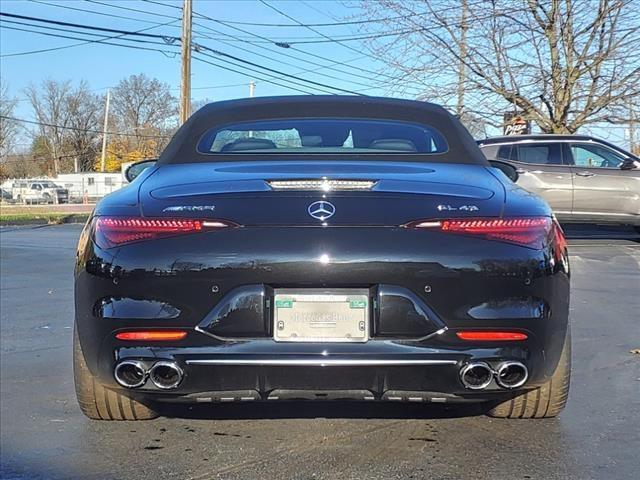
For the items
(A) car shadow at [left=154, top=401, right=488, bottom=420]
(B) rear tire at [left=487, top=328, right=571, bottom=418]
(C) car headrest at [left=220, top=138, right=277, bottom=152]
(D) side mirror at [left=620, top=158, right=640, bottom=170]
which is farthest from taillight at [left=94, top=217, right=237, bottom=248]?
(D) side mirror at [left=620, top=158, right=640, bottom=170]

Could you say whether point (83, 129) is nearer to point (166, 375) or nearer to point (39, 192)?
point (39, 192)

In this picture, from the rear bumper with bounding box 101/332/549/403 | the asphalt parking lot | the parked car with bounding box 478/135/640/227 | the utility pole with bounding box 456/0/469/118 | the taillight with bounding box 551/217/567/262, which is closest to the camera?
the rear bumper with bounding box 101/332/549/403

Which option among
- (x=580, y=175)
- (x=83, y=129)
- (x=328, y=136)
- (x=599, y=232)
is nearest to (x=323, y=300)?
(x=328, y=136)

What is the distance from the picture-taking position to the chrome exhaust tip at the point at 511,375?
2.63m

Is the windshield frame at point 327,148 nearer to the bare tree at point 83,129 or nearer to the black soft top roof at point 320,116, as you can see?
the black soft top roof at point 320,116

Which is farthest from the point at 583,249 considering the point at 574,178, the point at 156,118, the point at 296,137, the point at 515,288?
the point at 156,118

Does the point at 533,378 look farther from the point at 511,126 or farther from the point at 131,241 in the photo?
the point at 511,126

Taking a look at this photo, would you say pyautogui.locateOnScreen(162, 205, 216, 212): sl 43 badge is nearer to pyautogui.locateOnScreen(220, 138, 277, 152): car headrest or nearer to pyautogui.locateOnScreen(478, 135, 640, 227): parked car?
pyautogui.locateOnScreen(220, 138, 277, 152): car headrest

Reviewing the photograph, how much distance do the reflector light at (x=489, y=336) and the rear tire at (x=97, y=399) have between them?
150 centimetres

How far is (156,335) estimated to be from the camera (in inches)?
103

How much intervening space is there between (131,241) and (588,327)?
4328 millimetres

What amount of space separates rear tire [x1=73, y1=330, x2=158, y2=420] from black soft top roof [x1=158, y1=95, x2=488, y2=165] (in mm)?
1013

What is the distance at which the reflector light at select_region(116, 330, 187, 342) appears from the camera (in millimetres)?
2600

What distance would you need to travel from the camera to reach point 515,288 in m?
2.62
